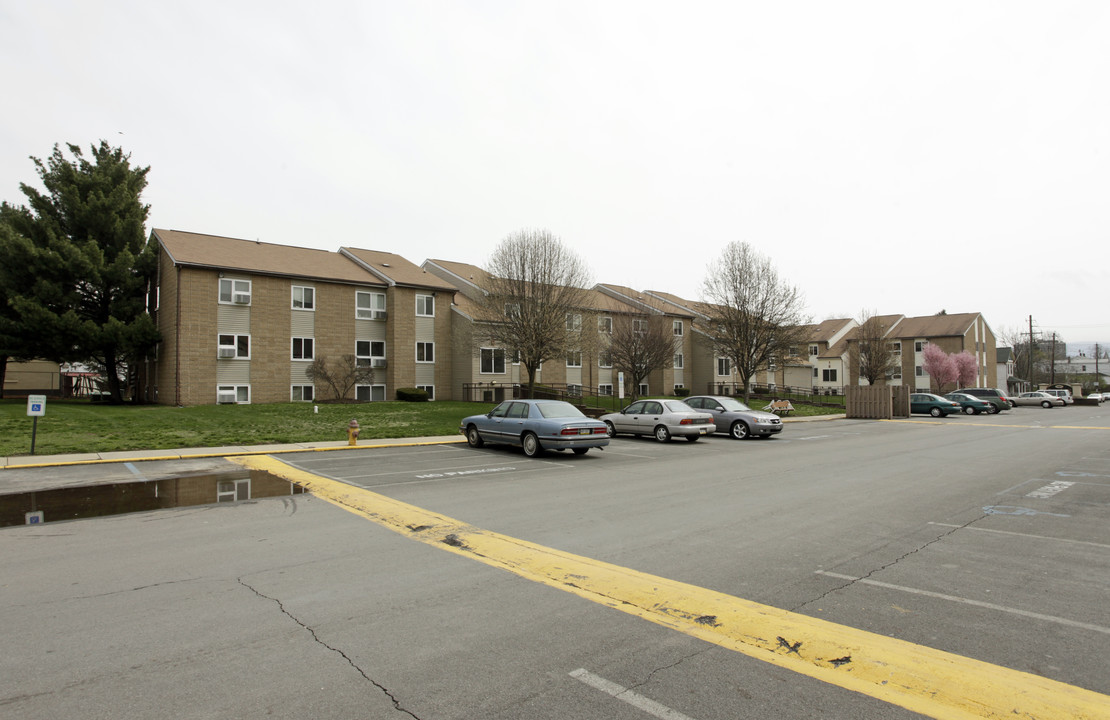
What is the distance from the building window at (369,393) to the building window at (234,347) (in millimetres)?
5769

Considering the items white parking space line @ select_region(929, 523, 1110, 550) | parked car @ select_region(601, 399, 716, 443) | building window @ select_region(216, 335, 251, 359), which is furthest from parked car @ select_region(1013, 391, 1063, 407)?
building window @ select_region(216, 335, 251, 359)

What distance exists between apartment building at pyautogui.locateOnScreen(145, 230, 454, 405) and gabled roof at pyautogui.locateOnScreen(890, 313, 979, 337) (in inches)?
2266

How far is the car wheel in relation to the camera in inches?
607

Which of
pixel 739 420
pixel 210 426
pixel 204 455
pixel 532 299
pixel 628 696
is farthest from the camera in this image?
pixel 532 299

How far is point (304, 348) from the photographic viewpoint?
32406 mm

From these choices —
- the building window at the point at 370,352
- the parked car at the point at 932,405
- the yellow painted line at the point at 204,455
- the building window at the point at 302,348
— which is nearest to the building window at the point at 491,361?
the building window at the point at 370,352

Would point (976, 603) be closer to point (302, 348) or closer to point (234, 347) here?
point (234, 347)

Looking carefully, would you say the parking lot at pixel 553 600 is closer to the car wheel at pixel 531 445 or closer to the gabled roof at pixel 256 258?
the car wheel at pixel 531 445

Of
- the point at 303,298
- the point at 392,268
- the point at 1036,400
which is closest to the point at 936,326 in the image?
the point at 1036,400

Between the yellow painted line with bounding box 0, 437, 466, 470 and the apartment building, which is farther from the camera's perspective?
the apartment building

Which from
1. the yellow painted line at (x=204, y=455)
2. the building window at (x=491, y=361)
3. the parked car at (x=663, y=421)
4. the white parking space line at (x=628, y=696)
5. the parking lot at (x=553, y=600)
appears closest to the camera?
the white parking space line at (x=628, y=696)

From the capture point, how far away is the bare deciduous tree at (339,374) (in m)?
31.4

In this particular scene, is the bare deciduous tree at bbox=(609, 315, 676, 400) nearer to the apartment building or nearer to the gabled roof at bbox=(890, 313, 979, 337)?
the apartment building

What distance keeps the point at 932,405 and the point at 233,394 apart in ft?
135
